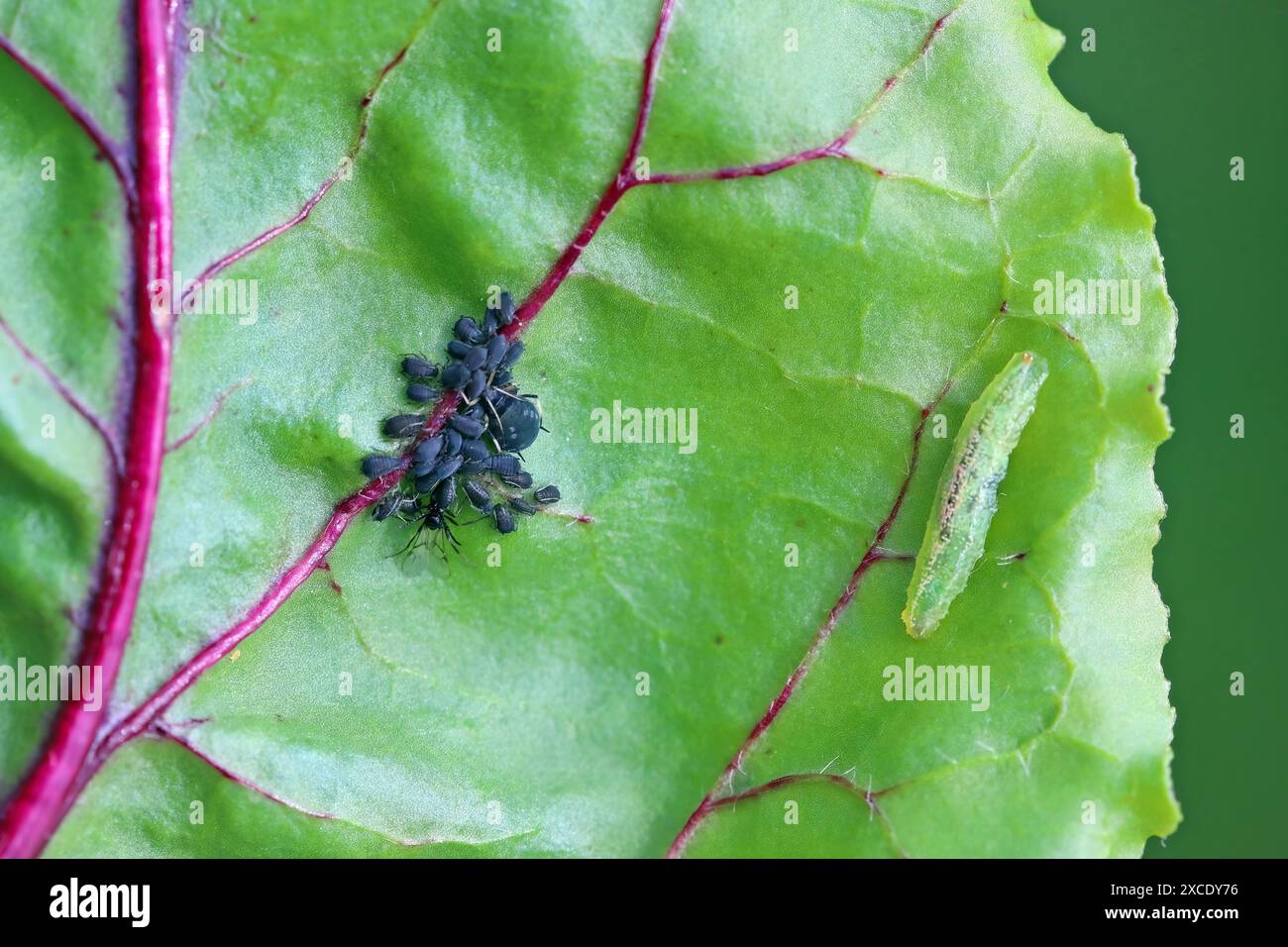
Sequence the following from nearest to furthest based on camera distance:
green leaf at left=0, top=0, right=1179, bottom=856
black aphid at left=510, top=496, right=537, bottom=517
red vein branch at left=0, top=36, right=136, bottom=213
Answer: red vein branch at left=0, top=36, right=136, bottom=213 < green leaf at left=0, top=0, right=1179, bottom=856 < black aphid at left=510, top=496, right=537, bottom=517

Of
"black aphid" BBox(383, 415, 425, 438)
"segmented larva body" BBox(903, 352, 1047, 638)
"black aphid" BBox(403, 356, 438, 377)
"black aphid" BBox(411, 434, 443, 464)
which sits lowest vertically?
"segmented larva body" BBox(903, 352, 1047, 638)

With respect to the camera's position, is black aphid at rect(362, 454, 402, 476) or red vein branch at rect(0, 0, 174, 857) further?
black aphid at rect(362, 454, 402, 476)

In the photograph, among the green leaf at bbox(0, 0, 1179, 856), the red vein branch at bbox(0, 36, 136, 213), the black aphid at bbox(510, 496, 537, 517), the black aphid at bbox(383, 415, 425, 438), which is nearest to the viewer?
the red vein branch at bbox(0, 36, 136, 213)

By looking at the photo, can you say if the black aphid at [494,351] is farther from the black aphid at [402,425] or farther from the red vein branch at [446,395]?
the black aphid at [402,425]

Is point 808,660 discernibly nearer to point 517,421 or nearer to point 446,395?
point 517,421

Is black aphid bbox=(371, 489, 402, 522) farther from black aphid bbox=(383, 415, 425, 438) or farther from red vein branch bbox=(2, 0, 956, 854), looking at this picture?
black aphid bbox=(383, 415, 425, 438)

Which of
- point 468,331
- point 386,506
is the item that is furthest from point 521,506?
point 468,331

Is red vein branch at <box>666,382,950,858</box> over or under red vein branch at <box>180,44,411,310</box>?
under

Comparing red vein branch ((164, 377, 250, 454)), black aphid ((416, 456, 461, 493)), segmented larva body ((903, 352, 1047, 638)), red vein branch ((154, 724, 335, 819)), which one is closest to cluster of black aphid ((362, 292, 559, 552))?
black aphid ((416, 456, 461, 493))
